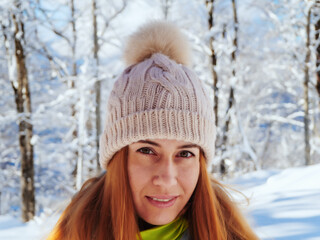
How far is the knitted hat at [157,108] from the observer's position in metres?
1.43

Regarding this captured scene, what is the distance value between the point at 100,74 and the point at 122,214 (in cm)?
741

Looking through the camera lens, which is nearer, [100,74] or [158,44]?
[158,44]

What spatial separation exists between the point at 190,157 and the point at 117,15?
29.5 feet

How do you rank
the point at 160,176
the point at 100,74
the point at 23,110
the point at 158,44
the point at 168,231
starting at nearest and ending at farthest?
the point at 160,176, the point at 168,231, the point at 158,44, the point at 23,110, the point at 100,74

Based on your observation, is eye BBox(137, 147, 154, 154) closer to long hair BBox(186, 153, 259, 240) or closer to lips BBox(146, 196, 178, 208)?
lips BBox(146, 196, 178, 208)

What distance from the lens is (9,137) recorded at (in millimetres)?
11555

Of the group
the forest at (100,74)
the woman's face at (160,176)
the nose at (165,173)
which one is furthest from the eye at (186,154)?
the forest at (100,74)

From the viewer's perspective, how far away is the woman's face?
138cm

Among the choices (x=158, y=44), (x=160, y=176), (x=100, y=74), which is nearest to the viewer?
(x=160, y=176)

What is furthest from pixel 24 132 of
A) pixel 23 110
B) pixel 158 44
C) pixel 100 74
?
pixel 158 44

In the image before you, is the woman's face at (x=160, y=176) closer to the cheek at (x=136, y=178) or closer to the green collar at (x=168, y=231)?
the cheek at (x=136, y=178)

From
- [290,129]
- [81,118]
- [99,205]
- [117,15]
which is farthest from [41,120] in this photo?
[290,129]

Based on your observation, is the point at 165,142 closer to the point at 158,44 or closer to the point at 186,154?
the point at 186,154

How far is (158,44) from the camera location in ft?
5.75
